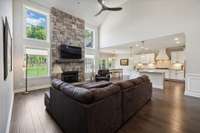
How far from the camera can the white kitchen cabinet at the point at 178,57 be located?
8.70m

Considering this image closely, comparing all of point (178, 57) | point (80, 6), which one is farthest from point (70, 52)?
point (178, 57)

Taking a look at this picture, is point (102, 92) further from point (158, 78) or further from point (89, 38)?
point (89, 38)

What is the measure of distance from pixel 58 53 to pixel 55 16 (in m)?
2.10

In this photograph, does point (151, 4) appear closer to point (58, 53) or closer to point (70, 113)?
point (58, 53)

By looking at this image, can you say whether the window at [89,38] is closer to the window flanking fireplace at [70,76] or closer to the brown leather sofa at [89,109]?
the window flanking fireplace at [70,76]

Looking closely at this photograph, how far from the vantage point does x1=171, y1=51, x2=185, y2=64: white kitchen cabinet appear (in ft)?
28.5

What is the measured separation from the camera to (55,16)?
22.1ft

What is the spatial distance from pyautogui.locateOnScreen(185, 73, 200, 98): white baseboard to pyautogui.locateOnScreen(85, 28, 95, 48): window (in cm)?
661

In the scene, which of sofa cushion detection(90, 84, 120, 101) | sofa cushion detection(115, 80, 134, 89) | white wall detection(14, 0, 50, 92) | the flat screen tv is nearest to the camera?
Answer: sofa cushion detection(90, 84, 120, 101)

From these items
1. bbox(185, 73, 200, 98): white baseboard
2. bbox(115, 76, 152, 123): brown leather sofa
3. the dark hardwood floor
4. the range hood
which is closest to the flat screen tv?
the dark hardwood floor

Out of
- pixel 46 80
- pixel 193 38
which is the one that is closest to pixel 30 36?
pixel 46 80

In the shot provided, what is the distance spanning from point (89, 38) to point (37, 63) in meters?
4.52

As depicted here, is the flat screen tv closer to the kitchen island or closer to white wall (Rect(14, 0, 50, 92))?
white wall (Rect(14, 0, 50, 92))

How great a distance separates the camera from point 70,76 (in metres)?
7.30
